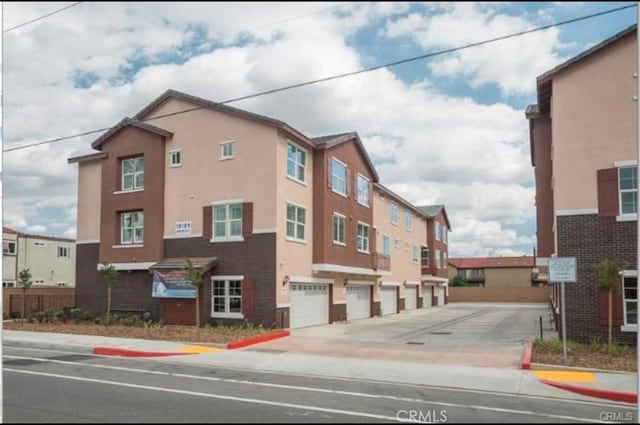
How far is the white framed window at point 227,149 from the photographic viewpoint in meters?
26.0

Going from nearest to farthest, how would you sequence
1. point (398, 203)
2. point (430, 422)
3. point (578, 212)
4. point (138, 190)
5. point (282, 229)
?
1. point (430, 422)
2. point (578, 212)
3. point (282, 229)
4. point (138, 190)
5. point (398, 203)

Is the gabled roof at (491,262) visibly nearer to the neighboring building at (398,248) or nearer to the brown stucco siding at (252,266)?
the neighboring building at (398,248)

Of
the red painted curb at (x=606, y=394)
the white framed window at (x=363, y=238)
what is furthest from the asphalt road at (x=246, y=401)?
the white framed window at (x=363, y=238)

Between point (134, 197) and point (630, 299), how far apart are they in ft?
67.0

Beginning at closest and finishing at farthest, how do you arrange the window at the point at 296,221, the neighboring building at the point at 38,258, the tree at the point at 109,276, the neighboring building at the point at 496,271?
the tree at the point at 109,276 < the window at the point at 296,221 < the neighboring building at the point at 38,258 < the neighboring building at the point at 496,271

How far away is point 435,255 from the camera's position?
57.2 m

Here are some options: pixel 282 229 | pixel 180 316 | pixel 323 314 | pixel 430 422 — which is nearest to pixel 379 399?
pixel 430 422

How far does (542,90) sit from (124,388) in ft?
55.8

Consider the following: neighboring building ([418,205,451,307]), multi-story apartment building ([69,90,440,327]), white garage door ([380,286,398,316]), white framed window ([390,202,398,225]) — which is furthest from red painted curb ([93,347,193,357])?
neighboring building ([418,205,451,307])

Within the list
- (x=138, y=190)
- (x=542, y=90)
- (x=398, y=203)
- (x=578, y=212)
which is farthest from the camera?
(x=398, y=203)

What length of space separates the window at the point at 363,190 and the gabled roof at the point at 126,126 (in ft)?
35.8

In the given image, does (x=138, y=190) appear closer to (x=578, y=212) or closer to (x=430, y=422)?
(x=578, y=212)

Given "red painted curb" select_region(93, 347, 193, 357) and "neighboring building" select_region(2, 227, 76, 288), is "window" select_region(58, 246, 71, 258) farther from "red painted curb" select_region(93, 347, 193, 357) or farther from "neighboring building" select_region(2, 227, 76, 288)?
"red painted curb" select_region(93, 347, 193, 357)

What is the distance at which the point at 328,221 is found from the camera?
94.1ft
